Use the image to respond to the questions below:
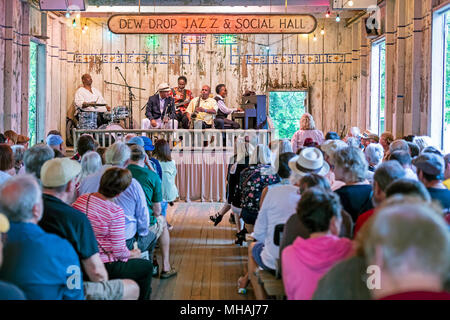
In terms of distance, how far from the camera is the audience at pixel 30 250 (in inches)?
101

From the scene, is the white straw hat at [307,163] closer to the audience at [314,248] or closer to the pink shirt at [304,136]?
the audience at [314,248]

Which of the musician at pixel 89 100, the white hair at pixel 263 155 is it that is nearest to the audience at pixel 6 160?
the white hair at pixel 263 155

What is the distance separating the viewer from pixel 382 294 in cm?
185

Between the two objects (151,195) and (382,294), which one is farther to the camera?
(151,195)

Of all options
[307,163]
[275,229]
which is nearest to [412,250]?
[275,229]

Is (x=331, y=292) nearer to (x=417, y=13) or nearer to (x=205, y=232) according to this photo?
(x=205, y=232)

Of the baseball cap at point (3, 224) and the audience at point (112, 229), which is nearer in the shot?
the baseball cap at point (3, 224)

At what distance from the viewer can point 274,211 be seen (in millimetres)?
3973

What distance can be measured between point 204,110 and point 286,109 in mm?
3388

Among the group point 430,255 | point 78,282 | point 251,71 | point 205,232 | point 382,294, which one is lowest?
point 205,232

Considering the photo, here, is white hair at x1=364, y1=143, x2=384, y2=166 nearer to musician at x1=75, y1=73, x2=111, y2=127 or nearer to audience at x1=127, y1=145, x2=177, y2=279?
audience at x1=127, y1=145, x2=177, y2=279

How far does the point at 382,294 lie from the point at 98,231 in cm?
231

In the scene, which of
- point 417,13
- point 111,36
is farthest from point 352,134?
point 111,36

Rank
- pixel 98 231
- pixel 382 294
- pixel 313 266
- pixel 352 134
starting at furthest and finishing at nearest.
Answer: pixel 352 134
pixel 98 231
pixel 313 266
pixel 382 294
